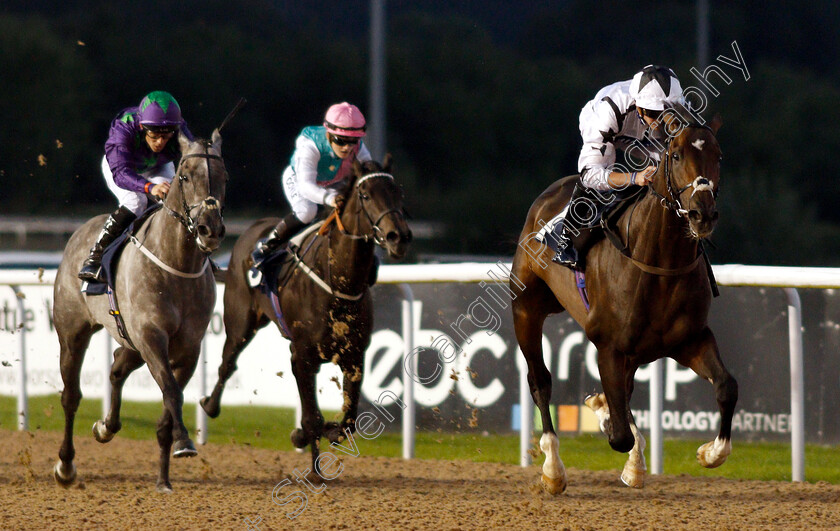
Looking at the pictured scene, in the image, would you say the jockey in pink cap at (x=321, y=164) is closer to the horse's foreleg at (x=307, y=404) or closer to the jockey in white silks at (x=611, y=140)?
the horse's foreleg at (x=307, y=404)

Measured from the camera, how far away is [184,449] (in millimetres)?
5215

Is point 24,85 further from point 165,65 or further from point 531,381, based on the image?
point 531,381

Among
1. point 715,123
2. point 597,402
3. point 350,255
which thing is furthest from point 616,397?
point 350,255

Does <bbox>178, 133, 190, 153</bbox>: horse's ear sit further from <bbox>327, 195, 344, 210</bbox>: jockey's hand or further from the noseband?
<bbox>327, 195, 344, 210</bbox>: jockey's hand

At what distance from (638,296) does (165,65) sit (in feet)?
109

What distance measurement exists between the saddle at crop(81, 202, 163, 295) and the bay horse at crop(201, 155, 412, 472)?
2.60 ft

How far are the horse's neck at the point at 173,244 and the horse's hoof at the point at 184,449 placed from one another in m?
0.90

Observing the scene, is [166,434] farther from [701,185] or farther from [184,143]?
[701,185]

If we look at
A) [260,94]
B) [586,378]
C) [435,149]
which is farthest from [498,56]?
[586,378]

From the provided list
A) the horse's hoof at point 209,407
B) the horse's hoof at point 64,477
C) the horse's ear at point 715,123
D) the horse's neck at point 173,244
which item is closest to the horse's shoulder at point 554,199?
the horse's ear at point 715,123

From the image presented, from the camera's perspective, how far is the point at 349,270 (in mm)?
5906

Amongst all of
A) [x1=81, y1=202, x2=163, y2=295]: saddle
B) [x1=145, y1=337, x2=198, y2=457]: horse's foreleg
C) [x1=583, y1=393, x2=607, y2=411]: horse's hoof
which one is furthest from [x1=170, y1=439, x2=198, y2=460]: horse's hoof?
[x1=583, y1=393, x2=607, y2=411]: horse's hoof

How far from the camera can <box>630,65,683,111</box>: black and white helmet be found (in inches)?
188

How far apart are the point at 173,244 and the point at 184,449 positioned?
3.37 feet
